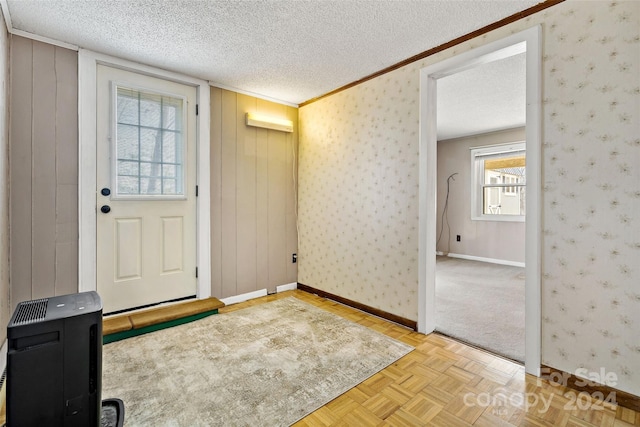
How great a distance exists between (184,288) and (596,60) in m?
3.56

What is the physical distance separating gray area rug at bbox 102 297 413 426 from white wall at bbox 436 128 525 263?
4043mm

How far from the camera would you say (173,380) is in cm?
185

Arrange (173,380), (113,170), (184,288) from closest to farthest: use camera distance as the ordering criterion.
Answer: (173,380), (113,170), (184,288)

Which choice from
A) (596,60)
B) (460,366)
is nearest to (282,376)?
(460,366)

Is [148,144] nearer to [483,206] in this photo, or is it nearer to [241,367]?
[241,367]

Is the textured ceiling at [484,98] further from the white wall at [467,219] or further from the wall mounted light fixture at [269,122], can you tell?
the wall mounted light fixture at [269,122]

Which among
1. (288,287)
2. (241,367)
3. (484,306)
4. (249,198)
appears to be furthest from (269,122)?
(484,306)

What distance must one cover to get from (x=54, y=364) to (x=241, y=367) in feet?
3.41

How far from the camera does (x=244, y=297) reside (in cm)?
336

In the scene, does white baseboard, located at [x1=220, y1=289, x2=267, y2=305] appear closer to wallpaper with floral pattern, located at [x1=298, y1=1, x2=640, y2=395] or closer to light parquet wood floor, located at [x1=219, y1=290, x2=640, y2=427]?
light parquet wood floor, located at [x1=219, y1=290, x2=640, y2=427]

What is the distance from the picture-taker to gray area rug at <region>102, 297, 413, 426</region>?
158 centimetres

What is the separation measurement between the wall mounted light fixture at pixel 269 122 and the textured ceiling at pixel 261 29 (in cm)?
58

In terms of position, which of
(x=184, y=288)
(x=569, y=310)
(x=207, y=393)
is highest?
(x=569, y=310)

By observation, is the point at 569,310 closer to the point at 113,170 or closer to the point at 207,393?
the point at 207,393
